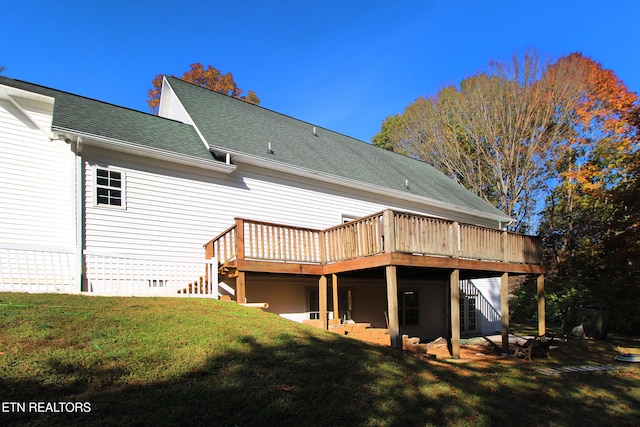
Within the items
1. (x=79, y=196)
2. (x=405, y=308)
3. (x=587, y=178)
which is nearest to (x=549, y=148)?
(x=587, y=178)

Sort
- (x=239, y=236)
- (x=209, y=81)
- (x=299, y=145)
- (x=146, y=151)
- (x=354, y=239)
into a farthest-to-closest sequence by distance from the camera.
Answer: (x=209, y=81) → (x=299, y=145) → (x=354, y=239) → (x=146, y=151) → (x=239, y=236)

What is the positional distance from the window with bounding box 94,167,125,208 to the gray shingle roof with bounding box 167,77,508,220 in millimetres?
2470

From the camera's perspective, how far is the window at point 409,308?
16.3 meters

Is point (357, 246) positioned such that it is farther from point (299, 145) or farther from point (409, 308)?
point (409, 308)

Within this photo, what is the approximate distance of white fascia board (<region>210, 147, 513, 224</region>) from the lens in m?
11.5

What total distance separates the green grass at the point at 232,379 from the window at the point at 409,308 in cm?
855

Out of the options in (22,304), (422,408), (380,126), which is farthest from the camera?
(380,126)

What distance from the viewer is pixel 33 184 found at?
9.15 meters

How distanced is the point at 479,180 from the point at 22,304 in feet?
86.6

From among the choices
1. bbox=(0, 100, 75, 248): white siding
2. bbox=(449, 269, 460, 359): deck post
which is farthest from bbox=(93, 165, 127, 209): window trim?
bbox=(449, 269, 460, 359): deck post

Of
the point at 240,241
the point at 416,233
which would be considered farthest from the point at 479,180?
the point at 240,241

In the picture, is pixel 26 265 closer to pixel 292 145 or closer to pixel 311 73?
pixel 292 145

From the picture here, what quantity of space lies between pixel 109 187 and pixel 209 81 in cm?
2224

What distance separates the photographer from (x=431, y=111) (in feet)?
97.6
